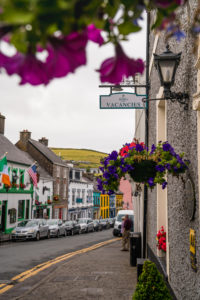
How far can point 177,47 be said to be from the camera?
5.09 meters

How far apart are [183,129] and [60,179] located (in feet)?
134

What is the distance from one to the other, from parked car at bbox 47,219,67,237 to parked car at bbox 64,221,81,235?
121cm

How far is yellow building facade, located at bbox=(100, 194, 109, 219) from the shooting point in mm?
65312

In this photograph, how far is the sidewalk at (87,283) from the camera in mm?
6828

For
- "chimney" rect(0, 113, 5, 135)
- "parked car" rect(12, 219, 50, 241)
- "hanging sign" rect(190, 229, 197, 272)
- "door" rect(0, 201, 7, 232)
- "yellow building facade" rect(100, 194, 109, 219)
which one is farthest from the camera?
"yellow building facade" rect(100, 194, 109, 219)

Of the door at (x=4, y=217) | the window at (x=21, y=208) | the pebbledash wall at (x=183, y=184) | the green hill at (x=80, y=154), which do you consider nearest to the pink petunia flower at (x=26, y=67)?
the pebbledash wall at (x=183, y=184)

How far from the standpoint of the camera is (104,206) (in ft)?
221

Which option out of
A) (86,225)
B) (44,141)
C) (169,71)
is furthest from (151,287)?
(44,141)

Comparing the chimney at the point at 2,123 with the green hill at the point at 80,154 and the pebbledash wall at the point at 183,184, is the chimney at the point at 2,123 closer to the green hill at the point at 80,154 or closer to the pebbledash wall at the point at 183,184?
the pebbledash wall at the point at 183,184

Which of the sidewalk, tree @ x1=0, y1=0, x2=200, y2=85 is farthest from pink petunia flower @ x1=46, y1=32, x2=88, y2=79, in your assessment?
the sidewalk

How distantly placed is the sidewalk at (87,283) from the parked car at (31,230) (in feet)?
40.6

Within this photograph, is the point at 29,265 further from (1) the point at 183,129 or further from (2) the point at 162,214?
(1) the point at 183,129

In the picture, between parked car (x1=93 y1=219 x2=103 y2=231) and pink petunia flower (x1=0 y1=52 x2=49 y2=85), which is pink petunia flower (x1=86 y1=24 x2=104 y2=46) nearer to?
pink petunia flower (x1=0 y1=52 x2=49 y2=85)

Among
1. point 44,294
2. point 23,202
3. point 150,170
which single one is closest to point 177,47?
point 150,170
